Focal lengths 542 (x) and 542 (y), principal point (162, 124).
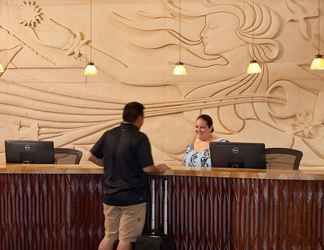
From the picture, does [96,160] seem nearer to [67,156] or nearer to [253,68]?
[67,156]

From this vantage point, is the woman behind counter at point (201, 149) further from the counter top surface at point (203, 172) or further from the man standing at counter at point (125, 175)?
the man standing at counter at point (125, 175)

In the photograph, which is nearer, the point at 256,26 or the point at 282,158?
the point at 282,158

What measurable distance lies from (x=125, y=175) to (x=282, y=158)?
2153 millimetres

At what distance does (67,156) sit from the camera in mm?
6129

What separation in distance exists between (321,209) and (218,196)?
34.2 inches

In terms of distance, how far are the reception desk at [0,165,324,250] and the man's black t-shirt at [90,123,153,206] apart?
39cm

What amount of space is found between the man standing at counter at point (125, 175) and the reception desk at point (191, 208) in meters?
0.36

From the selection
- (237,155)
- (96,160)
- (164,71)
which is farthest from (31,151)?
(164,71)

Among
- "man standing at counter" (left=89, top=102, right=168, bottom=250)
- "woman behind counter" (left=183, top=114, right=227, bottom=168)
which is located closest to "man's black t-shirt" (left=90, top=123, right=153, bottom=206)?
"man standing at counter" (left=89, top=102, right=168, bottom=250)

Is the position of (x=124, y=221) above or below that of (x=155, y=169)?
below

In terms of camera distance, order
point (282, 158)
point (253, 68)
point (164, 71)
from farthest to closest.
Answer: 1. point (164, 71)
2. point (253, 68)
3. point (282, 158)

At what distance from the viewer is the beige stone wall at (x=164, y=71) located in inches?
293

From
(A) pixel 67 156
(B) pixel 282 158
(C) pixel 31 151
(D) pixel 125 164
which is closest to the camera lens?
(D) pixel 125 164

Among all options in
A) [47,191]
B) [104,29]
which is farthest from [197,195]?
[104,29]
